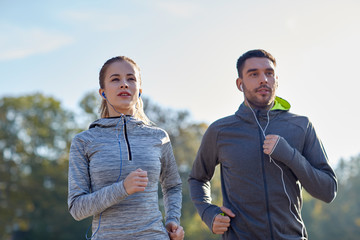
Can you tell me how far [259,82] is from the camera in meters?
4.15

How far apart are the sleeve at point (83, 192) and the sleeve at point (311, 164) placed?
1.33 m

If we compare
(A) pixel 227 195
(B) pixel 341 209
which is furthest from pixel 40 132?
(A) pixel 227 195

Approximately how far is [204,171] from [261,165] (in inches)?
25.7

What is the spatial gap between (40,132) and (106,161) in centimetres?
2939

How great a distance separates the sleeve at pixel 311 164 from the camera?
367 centimetres

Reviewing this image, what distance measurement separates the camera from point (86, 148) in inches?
139

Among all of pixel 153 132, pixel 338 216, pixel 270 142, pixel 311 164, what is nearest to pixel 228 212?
pixel 270 142

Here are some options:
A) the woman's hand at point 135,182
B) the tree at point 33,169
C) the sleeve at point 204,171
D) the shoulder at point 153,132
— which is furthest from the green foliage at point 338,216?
the woman's hand at point 135,182

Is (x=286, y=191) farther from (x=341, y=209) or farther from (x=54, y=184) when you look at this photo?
(x=341, y=209)

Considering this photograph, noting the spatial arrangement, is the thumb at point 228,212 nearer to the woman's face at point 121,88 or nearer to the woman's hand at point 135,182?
the woman's hand at point 135,182

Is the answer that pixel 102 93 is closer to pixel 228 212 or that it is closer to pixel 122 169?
pixel 122 169

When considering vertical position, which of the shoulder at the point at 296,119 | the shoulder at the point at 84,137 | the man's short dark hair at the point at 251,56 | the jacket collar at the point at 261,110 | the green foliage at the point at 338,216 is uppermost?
the man's short dark hair at the point at 251,56

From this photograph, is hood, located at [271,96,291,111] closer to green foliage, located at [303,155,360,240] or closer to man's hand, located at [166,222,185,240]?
man's hand, located at [166,222,185,240]

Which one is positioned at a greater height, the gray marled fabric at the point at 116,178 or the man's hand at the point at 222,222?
the gray marled fabric at the point at 116,178
